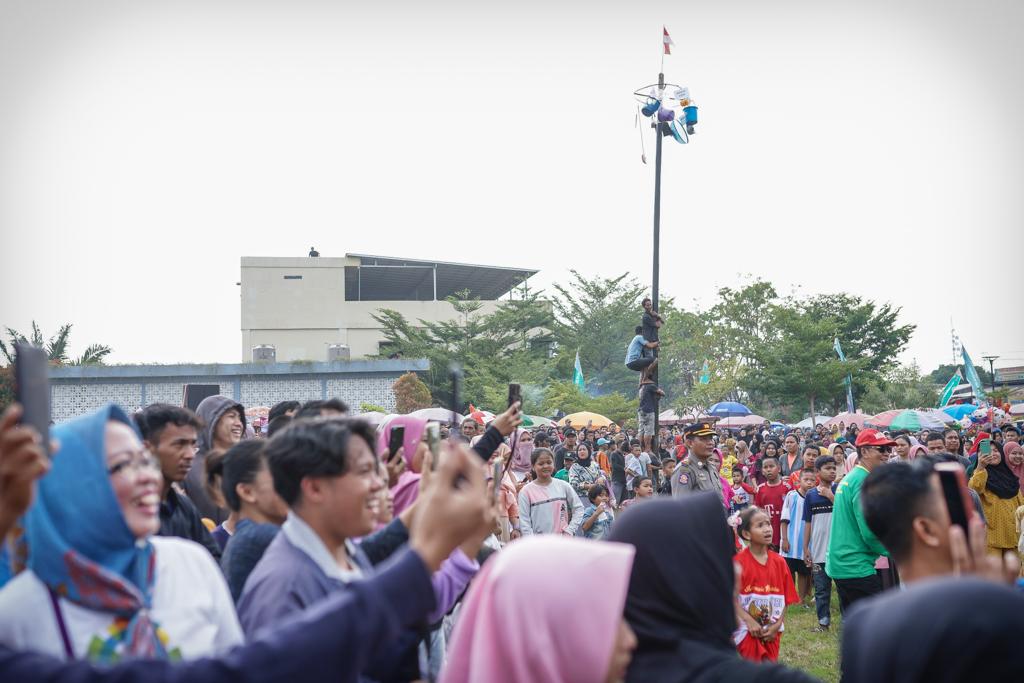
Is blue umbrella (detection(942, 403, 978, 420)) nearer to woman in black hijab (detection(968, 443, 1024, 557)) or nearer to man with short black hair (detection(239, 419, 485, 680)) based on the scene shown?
woman in black hijab (detection(968, 443, 1024, 557))

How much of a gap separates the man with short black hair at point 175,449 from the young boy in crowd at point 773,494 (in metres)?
Answer: 7.86

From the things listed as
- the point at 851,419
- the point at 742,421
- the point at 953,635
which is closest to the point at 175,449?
the point at 953,635

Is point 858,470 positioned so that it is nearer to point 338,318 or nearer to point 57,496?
point 57,496

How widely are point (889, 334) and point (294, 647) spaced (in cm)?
5816

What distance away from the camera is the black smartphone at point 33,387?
5.65 ft

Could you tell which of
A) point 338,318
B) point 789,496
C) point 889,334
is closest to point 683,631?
point 789,496

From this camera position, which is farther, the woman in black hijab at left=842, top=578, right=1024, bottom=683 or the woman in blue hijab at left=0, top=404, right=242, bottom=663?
the woman in blue hijab at left=0, top=404, right=242, bottom=663

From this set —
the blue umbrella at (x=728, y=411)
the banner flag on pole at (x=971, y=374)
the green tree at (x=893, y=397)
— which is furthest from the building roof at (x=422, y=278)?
the banner flag on pole at (x=971, y=374)

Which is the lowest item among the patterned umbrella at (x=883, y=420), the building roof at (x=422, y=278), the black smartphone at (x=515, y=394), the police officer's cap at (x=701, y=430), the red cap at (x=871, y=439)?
the patterned umbrella at (x=883, y=420)

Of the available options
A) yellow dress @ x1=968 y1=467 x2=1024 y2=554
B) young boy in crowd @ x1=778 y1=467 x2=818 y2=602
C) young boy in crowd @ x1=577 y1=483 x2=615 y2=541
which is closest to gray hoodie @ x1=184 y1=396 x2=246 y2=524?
young boy in crowd @ x1=577 y1=483 x2=615 y2=541

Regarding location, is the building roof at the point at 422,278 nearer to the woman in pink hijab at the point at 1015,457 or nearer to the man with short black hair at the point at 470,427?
the man with short black hair at the point at 470,427

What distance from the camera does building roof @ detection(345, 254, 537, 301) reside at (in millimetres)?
45281

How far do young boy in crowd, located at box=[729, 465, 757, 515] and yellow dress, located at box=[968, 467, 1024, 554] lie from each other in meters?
2.48

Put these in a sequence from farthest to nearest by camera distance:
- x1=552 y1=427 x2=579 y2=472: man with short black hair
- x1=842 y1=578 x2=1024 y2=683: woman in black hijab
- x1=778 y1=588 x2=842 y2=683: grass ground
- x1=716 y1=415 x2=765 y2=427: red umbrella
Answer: x1=716 y1=415 x2=765 y2=427: red umbrella, x1=552 y1=427 x2=579 y2=472: man with short black hair, x1=778 y1=588 x2=842 y2=683: grass ground, x1=842 y1=578 x2=1024 y2=683: woman in black hijab
